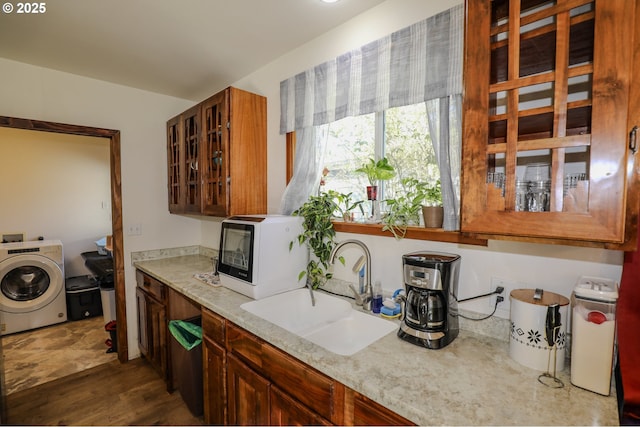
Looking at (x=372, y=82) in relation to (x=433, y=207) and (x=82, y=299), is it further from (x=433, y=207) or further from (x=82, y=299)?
(x=82, y=299)

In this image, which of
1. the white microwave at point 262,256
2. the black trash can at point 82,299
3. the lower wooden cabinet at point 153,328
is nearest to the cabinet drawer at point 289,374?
the white microwave at point 262,256

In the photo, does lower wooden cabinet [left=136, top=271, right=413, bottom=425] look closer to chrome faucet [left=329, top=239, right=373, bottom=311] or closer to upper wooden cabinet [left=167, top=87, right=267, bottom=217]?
chrome faucet [left=329, top=239, right=373, bottom=311]

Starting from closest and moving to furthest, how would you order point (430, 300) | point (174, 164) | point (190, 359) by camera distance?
point (430, 300) → point (190, 359) → point (174, 164)

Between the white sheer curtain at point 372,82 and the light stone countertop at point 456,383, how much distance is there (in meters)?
0.61

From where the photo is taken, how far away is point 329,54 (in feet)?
6.19

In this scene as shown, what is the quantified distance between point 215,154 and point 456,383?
6.88ft

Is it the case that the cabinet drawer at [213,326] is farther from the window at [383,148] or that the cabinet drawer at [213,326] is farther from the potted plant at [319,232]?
the window at [383,148]

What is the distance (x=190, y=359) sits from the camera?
1.99 metres

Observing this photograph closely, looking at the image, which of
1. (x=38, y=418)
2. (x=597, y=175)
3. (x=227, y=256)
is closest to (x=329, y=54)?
(x=227, y=256)

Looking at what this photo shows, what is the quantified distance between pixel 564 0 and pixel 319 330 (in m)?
1.46

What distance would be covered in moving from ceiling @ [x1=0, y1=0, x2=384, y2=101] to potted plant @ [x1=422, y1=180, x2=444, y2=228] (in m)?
1.02

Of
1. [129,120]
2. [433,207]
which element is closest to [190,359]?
[433,207]

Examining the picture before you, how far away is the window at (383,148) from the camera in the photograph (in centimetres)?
158

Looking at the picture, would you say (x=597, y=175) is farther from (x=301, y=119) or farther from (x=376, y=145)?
(x=301, y=119)
